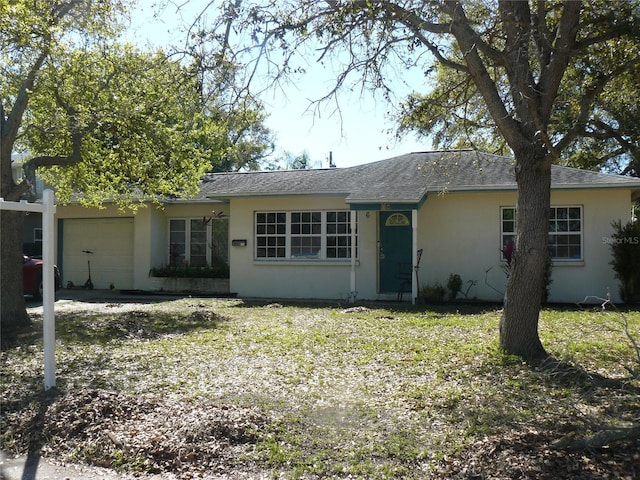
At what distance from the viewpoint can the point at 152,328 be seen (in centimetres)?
1088

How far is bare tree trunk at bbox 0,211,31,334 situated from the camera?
1056cm

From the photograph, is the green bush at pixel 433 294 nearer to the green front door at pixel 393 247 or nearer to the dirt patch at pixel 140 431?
the green front door at pixel 393 247

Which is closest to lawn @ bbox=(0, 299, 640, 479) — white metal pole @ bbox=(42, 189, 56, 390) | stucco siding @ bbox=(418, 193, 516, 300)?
white metal pole @ bbox=(42, 189, 56, 390)

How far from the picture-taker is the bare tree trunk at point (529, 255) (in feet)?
24.4

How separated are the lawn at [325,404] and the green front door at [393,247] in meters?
6.28

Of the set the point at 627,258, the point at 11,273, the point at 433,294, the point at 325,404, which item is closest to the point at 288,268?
the point at 433,294

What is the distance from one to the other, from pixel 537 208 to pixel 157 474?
528 cm

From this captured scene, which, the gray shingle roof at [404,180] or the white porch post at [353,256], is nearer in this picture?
the gray shingle roof at [404,180]

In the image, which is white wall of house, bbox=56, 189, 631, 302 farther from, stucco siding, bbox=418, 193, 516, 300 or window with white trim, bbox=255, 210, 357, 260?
window with white trim, bbox=255, 210, 357, 260

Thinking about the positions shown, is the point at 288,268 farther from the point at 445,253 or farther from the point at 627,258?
the point at 627,258

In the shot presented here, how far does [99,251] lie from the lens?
20516mm

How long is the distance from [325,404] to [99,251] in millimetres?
16256

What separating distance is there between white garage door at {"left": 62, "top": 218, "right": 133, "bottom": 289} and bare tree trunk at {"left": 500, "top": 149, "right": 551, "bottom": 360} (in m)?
15.2

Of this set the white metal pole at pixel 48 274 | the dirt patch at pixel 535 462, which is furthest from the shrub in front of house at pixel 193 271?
the dirt patch at pixel 535 462
